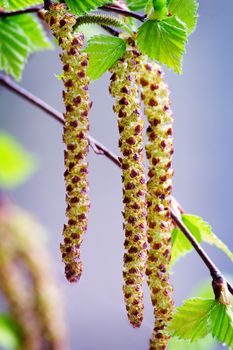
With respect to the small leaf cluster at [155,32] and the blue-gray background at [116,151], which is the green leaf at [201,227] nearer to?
the small leaf cluster at [155,32]

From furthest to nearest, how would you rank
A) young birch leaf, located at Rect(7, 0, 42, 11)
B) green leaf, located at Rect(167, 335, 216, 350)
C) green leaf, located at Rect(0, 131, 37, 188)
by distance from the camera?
green leaf, located at Rect(0, 131, 37, 188)
green leaf, located at Rect(167, 335, 216, 350)
young birch leaf, located at Rect(7, 0, 42, 11)

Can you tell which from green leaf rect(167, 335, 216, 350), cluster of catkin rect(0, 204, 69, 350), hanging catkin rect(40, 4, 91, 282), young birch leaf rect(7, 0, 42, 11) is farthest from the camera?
cluster of catkin rect(0, 204, 69, 350)

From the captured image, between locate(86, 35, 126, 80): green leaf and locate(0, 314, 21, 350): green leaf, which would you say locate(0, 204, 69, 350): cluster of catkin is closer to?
locate(0, 314, 21, 350): green leaf

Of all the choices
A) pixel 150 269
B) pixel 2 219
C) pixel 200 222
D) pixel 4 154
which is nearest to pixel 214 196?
pixel 2 219

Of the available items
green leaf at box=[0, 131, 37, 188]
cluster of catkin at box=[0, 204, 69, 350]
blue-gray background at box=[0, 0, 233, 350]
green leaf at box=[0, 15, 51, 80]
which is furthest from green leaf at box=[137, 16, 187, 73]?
blue-gray background at box=[0, 0, 233, 350]

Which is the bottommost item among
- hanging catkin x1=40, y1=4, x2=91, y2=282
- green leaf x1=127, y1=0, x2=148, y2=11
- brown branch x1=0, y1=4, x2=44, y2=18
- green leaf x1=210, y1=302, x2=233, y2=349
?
green leaf x1=210, y1=302, x2=233, y2=349

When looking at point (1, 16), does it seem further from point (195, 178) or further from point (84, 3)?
point (195, 178)

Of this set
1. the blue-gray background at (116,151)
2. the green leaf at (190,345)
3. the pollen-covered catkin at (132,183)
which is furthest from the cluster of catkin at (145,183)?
the blue-gray background at (116,151)
